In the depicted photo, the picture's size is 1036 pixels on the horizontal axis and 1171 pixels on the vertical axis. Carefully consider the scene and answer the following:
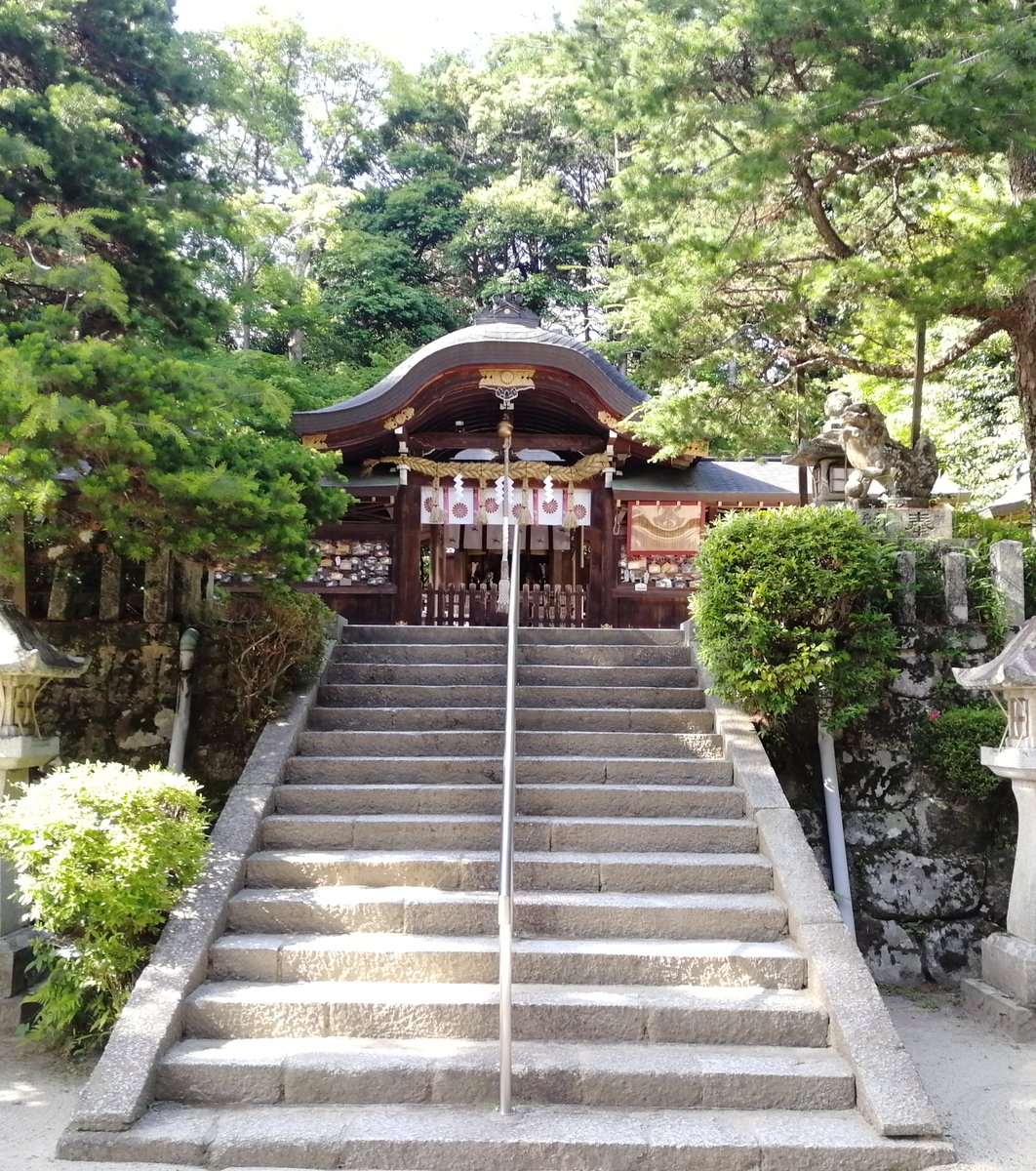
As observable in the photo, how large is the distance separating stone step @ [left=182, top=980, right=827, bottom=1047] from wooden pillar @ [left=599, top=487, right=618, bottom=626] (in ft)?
23.1

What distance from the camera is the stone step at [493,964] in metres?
4.36

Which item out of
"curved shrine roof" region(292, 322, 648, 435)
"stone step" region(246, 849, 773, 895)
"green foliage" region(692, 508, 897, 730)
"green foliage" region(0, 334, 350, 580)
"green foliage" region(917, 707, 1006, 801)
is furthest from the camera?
"curved shrine roof" region(292, 322, 648, 435)

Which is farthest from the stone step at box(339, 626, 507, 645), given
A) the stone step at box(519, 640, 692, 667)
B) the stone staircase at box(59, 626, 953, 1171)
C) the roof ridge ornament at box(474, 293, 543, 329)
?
the roof ridge ornament at box(474, 293, 543, 329)

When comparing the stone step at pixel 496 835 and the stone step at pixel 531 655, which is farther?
the stone step at pixel 531 655

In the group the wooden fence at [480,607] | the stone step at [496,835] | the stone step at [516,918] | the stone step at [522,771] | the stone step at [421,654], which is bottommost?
the stone step at [516,918]

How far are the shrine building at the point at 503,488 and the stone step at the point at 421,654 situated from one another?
11.1 feet

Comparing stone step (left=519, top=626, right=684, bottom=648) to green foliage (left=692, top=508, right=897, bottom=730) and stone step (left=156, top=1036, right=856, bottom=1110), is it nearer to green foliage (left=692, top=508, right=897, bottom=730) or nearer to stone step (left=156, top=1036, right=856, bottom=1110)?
green foliage (left=692, top=508, right=897, bottom=730)

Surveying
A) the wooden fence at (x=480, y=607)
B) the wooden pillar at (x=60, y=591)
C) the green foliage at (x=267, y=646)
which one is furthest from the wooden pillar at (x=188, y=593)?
the wooden fence at (x=480, y=607)

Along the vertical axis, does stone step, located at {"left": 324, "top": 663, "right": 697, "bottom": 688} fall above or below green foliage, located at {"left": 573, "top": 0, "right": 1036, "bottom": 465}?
below

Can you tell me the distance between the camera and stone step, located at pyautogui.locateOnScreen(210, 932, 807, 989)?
4359mm

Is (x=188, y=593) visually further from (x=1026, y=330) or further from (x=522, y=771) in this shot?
(x=1026, y=330)

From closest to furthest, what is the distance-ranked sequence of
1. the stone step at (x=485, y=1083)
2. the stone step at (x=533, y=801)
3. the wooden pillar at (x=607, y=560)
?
the stone step at (x=485, y=1083)
the stone step at (x=533, y=801)
the wooden pillar at (x=607, y=560)

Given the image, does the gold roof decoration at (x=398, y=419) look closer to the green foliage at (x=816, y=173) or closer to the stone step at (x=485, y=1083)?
the green foliage at (x=816, y=173)

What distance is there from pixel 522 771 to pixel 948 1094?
9.13 feet
